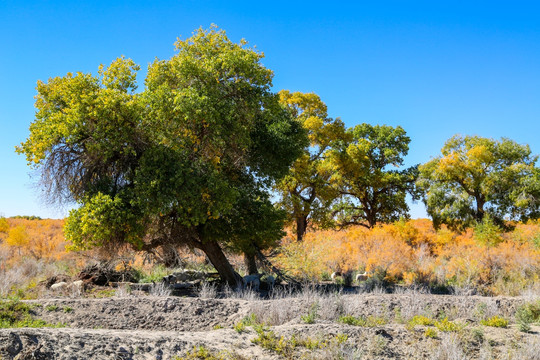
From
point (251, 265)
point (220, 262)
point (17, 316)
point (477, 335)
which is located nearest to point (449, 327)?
point (477, 335)

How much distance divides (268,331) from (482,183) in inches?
849

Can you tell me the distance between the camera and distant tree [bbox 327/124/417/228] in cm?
3008

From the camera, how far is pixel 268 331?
7.65m

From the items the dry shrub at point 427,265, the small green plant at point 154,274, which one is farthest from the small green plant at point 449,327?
the small green plant at point 154,274

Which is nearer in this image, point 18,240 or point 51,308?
point 51,308

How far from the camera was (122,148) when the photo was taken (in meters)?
13.0

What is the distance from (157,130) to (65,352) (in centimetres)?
801

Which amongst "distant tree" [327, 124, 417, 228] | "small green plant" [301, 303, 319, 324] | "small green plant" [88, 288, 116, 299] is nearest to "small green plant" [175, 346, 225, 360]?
"small green plant" [301, 303, 319, 324]

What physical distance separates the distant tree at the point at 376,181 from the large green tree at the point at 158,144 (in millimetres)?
15755

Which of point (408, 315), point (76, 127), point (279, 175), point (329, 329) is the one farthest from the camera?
point (279, 175)

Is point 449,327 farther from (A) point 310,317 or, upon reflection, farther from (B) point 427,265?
(B) point 427,265

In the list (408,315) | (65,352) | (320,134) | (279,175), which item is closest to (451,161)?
(320,134)

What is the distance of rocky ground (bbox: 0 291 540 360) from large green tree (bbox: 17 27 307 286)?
2.76 m

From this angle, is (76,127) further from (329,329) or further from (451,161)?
(451,161)
